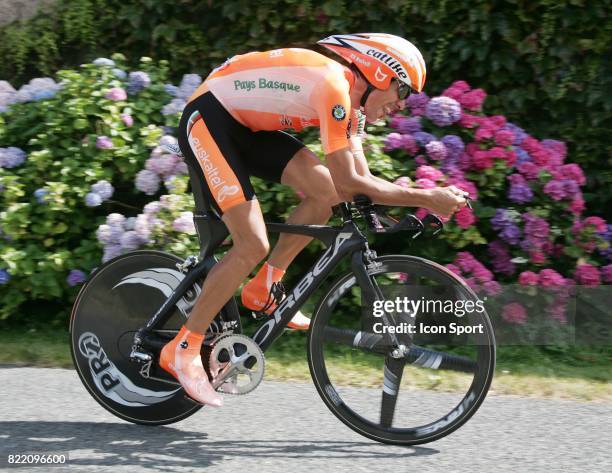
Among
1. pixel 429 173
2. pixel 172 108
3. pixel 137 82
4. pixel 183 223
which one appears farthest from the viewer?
pixel 137 82

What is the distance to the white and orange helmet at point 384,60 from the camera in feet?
13.2

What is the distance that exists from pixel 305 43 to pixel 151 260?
3.17 meters

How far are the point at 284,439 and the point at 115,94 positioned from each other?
10.0ft

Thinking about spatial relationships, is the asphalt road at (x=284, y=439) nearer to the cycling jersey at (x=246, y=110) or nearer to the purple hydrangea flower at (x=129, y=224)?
the cycling jersey at (x=246, y=110)

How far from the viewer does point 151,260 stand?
4586 mm

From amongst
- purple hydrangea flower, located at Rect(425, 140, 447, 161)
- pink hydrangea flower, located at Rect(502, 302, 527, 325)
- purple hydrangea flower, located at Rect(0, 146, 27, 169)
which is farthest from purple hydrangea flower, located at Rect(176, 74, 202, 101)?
pink hydrangea flower, located at Rect(502, 302, 527, 325)

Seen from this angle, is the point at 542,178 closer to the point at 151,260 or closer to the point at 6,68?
the point at 151,260

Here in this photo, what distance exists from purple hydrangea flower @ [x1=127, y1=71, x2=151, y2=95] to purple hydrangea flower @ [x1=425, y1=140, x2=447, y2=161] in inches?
82.7

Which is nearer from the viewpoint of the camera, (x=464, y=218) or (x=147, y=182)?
(x=464, y=218)

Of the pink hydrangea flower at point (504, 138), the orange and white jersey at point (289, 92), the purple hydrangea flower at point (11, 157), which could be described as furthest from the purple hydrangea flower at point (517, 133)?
the purple hydrangea flower at point (11, 157)

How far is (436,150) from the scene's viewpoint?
6039 mm

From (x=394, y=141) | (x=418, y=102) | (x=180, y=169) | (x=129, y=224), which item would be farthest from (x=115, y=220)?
(x=418, y=102)

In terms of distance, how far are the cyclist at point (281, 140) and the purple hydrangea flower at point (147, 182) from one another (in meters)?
1.74

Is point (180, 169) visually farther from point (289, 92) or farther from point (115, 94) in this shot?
point (289, 92)
